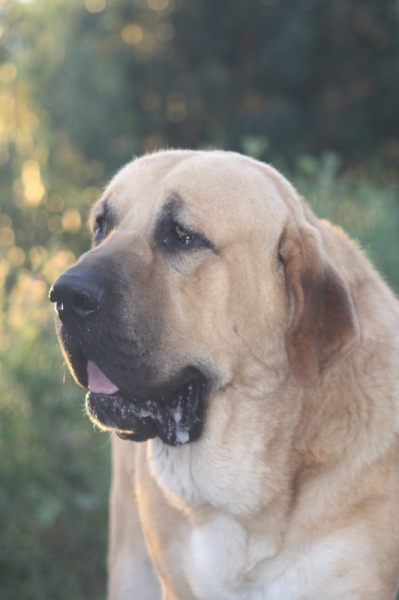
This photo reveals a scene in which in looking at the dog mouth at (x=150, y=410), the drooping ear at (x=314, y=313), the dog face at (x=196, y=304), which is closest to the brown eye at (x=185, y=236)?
the dog face at (x=196, y=304)

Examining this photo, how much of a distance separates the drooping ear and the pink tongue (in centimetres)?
66

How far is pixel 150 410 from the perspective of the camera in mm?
2674

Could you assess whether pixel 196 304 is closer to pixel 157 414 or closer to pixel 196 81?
pixel 157 414

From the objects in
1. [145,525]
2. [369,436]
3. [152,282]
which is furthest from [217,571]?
[152,282]

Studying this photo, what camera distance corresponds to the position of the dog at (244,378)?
2.52 metres

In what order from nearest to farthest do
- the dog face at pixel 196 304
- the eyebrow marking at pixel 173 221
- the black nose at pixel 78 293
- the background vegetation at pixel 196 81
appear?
the black nose at pixel 78 293 → the dog face at pixel 196 304 → the eyebrow marking at pixel 173 221 → the background vegetation at pixel 196 81

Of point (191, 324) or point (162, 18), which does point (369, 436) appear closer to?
point (191, 324)

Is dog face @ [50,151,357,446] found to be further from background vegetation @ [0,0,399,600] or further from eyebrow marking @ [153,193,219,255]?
background vegetation @ [0,0,399,600]

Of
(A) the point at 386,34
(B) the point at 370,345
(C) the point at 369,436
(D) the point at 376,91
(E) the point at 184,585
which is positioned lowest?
(D) the point at 376,91

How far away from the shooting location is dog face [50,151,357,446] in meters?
2.48

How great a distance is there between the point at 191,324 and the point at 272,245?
1.41 feet

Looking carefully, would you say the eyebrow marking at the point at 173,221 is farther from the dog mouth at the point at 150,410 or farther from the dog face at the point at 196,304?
the dog mouth at the point at 150,410

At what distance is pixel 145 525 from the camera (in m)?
2.96

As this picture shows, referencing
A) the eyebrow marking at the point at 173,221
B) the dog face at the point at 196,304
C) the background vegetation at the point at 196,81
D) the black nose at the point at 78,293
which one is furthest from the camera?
the background vegetation at the point at 196,81
